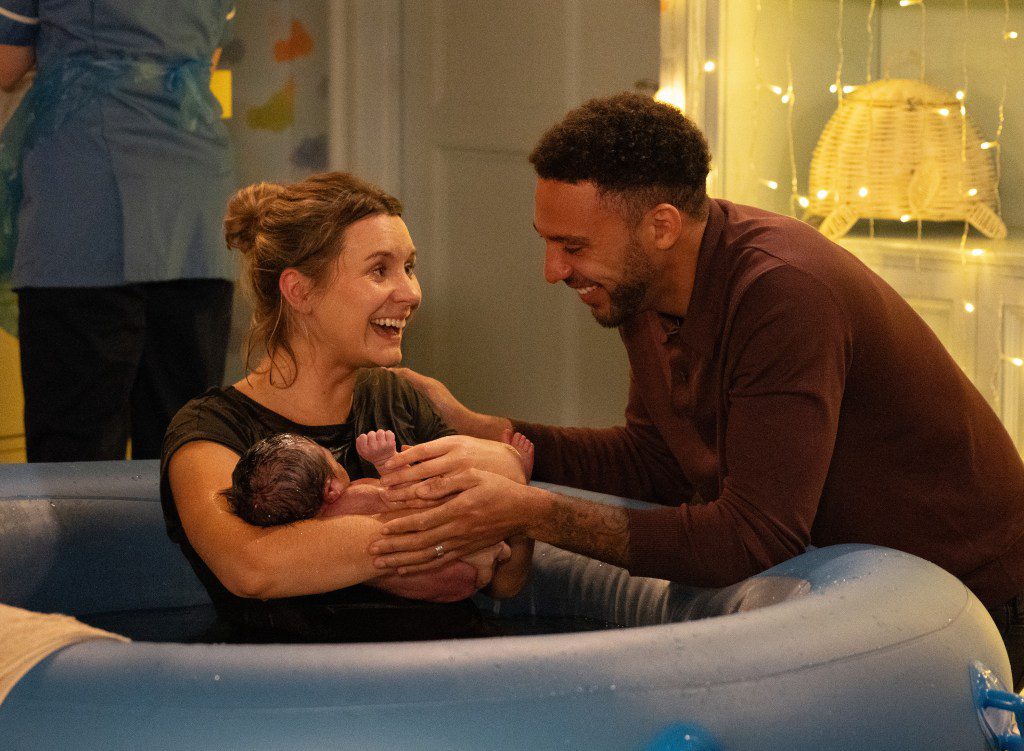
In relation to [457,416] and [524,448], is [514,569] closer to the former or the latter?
[524,448]

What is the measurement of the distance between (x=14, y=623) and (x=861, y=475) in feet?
3.26

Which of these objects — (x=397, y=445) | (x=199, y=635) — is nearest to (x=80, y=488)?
(x=199, y=635)

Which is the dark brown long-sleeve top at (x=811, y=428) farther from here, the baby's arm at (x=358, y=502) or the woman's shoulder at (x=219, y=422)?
the woman's shoulder at (x=219, y=422)

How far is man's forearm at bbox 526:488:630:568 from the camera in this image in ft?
5.50

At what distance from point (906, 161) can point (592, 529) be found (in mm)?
1307

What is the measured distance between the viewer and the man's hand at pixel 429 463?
1.67 meters

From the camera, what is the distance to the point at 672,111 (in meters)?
1.80

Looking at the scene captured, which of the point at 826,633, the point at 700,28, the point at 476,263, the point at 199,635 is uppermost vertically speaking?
the point at 700,28

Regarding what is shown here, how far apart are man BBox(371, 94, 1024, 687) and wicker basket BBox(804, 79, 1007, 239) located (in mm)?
890

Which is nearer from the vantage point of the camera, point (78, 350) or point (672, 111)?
point (672, 111)

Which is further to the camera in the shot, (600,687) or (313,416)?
(313,416)

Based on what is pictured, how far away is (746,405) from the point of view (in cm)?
163

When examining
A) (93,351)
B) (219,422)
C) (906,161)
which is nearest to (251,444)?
(219,422)

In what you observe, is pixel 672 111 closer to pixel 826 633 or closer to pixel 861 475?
pixel 861 475
